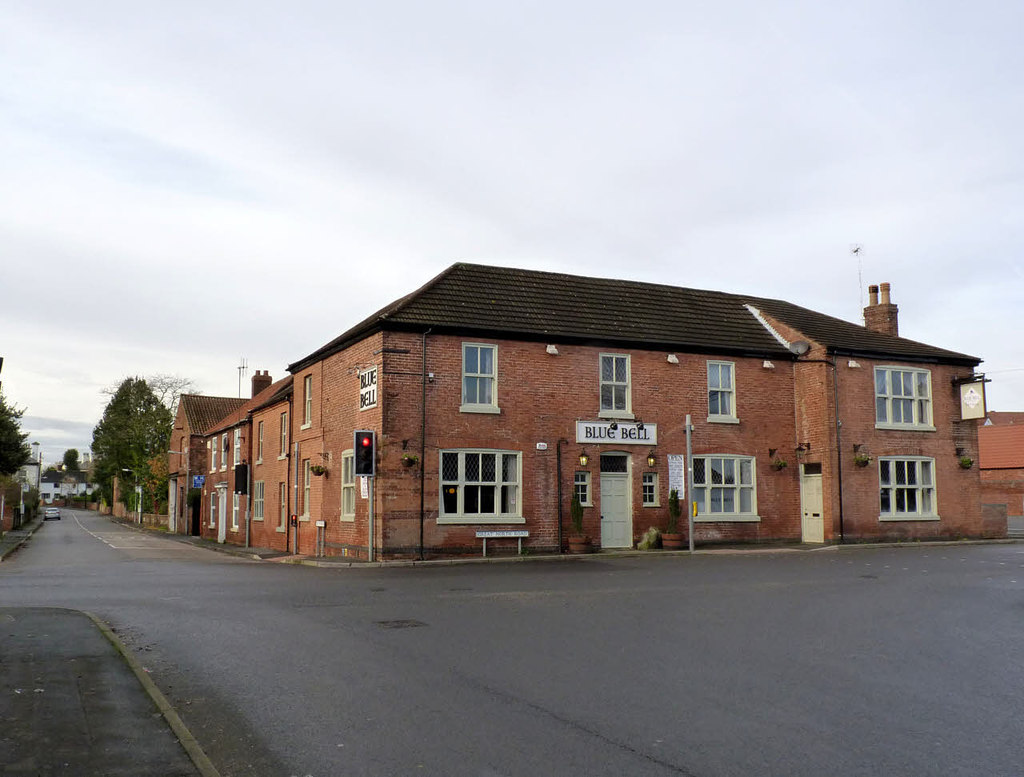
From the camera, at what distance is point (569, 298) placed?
94.2 feet

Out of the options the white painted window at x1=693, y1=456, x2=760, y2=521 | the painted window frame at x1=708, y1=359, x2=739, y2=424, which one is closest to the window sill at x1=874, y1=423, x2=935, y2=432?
the white painted window at x1=693, y1=456, x2=760, y2=521

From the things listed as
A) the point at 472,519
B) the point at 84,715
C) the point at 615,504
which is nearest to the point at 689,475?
the point at 615,504

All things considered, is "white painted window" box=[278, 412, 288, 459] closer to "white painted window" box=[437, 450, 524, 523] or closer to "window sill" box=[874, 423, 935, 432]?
"white painted window" box=[437, 450, 524, 523]

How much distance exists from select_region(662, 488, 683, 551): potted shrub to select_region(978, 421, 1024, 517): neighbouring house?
3472 centimetres

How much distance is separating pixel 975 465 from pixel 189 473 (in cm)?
4481

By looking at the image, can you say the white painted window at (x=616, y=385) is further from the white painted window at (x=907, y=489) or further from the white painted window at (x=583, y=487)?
the white painted window at (x=907, y=489)

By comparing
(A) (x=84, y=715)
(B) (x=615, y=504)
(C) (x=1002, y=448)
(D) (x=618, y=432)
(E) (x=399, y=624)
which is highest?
(C) (x=1002, y=448)

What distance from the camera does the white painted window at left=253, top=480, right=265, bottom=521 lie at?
123ft

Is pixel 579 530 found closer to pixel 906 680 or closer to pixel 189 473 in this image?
pixel 906 680

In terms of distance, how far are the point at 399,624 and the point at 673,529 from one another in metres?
16.5

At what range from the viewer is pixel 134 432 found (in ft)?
265

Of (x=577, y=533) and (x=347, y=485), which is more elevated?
(x=347, y=485)

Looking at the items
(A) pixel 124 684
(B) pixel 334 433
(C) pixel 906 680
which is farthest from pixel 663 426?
(A) pixel 124 684

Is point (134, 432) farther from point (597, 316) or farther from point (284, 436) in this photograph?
point (597, 316)
